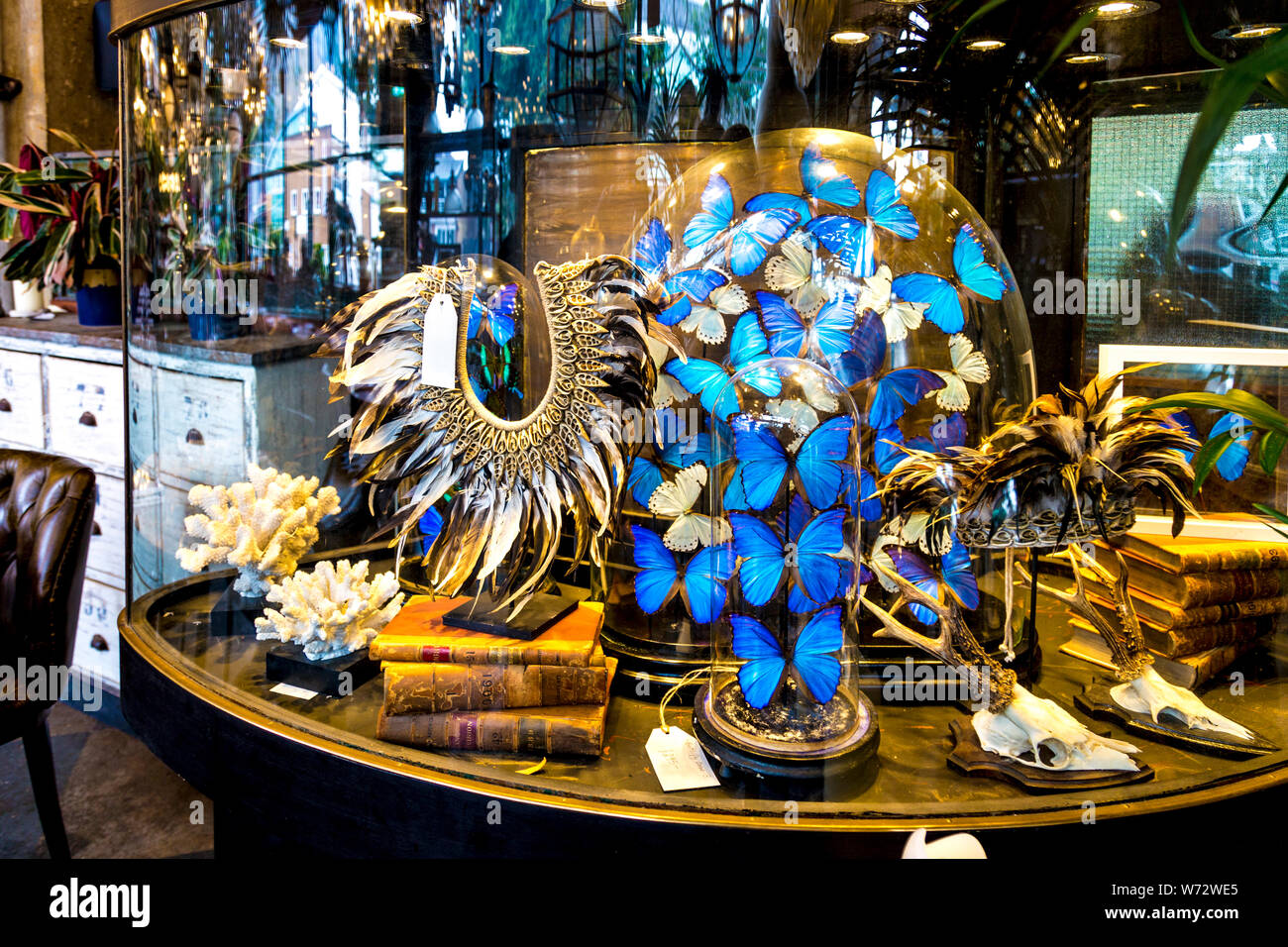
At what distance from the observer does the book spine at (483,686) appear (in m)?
1.29

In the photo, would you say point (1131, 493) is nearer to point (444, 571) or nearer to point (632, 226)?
point (632, 226)

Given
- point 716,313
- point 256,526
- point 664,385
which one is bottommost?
point 256,526

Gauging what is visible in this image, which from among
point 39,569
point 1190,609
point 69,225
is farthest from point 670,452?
point 69,225

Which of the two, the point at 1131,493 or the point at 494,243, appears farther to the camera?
the point at 494,243

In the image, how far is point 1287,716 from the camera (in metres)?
1.33

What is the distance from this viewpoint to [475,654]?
51.6 inches

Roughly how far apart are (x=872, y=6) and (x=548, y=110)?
51cm

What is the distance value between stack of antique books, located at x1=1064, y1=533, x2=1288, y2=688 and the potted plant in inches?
113

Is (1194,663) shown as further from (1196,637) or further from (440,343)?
(440,343)

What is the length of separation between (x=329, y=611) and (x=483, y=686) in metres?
0.31

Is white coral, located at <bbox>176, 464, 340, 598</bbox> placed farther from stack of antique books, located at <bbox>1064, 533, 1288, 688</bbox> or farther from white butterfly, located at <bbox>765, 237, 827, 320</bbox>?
stack of antique books, located at <bbox>1064, 533, 1288, 688</bbox>

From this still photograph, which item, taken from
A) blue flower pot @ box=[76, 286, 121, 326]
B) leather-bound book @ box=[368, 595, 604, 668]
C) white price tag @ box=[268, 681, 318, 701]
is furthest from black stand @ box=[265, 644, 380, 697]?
blue flower pot @ box=[76, 286, 121, 326]

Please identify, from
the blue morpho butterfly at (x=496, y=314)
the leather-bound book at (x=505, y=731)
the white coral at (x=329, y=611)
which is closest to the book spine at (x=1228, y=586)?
the leather-bound book at (x=505, y=731)
